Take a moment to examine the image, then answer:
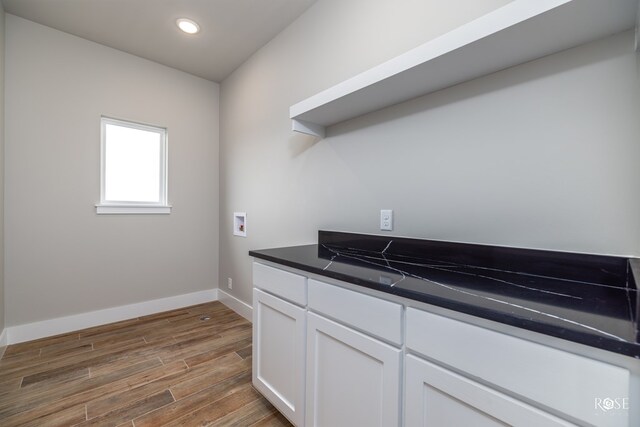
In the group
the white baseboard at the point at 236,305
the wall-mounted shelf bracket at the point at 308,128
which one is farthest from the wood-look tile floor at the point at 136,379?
the wall-mounted shelf bracket at the point at 308,128

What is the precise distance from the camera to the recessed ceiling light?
228 cm

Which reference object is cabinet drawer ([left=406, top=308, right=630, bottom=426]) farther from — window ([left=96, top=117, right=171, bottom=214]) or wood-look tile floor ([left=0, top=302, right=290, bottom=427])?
window ([left=96, top=117, right=171, bottom=214])

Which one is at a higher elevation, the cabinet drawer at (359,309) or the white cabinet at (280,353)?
the cabinet drawer at (359,309)

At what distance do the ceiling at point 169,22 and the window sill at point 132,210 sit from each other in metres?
1.53

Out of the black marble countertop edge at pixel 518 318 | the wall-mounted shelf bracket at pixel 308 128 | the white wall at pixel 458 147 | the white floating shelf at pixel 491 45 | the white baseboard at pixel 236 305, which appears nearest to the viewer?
the black marble countertop edge at pixel 518 318

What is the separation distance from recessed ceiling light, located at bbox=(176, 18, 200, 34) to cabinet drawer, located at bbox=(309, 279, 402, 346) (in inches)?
93.6

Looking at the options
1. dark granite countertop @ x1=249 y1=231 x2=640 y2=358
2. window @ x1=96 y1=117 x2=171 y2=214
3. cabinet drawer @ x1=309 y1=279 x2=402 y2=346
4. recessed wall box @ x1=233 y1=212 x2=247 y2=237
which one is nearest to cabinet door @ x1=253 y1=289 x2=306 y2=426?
cabinet drawer @ x1=309 y1=279 x2=402 y2=346

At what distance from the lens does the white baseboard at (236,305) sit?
111 inches

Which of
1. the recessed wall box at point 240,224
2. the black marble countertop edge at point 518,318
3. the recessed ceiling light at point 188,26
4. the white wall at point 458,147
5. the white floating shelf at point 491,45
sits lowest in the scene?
the black marble countertop edge at point 518,318

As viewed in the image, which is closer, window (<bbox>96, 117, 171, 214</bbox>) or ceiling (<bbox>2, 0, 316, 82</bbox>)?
ceiling (<bbox>2, 0, 316, 82</bbox>)

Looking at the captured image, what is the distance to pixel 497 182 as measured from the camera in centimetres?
121

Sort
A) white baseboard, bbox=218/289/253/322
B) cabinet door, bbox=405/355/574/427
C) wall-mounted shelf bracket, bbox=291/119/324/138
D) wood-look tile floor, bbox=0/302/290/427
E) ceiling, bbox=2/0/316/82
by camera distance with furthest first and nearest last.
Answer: white baseboard, bbox=218/289/253/322, ceiling, bbox=2/0/316/82, wall-mounted shelf bracket, bbox=291/119/324/138, wood-look tile floor, bbox=0/302/290/427, cabinet door, bbox=405/355/574/427

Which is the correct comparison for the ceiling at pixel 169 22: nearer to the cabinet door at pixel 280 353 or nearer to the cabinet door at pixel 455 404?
the cabinet door at pixel 280 353

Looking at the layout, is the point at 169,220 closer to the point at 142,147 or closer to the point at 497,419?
the point at 142,147
